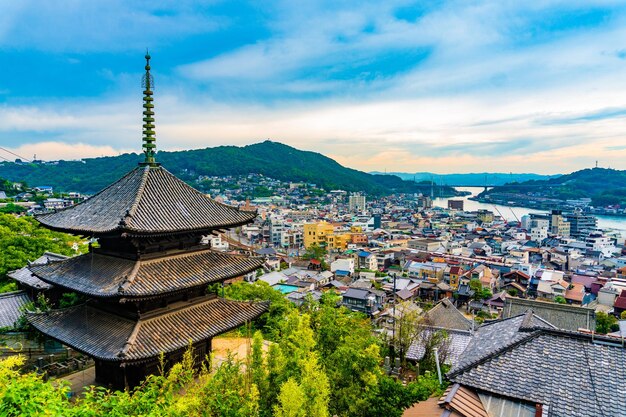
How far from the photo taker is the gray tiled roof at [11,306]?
21.2 m

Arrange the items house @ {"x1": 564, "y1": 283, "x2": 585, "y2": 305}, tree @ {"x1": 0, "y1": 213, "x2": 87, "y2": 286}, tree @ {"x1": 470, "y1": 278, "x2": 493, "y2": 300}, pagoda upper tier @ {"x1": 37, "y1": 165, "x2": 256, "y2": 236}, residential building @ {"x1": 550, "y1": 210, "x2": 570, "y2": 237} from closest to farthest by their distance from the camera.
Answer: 1. pagoda upper tier @ {"x1": 37, "y1": 165, "x2": 256, "y2": 236}
2. tree @ {"x1": 0, "y1": 213, "x2": 87, "y2": 286}
3. house @ {"x1": 564, "y1": 283, "x2": 585, "y2": 305}
4. tree @ {"x1": 470, "y1": 278, "x2": 493, "y2": 300}
5. residential building @ {"x1": 550, "y1": 210, "x2": 570, "y2": 237}

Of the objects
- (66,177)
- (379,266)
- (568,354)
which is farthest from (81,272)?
(66,177)

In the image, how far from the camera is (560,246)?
324 feet

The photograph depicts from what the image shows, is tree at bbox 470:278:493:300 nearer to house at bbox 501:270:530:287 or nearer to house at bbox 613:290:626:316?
house at bbox 501:270:530:287

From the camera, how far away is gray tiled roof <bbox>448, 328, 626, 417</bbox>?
26.2ft

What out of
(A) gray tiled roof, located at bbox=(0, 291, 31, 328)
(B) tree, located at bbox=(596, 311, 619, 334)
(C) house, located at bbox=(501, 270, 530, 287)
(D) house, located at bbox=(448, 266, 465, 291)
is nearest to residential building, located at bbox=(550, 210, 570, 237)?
(C) house, located at bbox=(501, 270, 530, 287)

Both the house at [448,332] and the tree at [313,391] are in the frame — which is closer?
the tree at [313,391]

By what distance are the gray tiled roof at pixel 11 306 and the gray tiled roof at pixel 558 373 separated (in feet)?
76.6

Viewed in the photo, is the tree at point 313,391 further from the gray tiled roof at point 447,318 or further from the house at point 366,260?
the house at point 366,260

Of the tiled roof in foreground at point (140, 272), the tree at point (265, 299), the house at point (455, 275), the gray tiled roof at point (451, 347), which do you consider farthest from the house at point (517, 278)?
the tiled roof in foreground at point (140, 272)

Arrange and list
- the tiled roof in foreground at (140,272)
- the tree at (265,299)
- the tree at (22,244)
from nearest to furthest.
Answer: the tiled roof in foreground at (140,272), the tree at (265,299), the tree at (22,244)

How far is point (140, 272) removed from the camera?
13062 mm

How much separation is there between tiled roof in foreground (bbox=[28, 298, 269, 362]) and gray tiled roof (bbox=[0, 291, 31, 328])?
8.53m

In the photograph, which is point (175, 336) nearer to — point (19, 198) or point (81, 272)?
point (81, 272)
